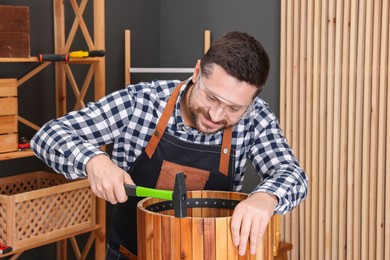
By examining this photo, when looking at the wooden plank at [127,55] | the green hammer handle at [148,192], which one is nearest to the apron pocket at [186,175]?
the green hammer handle at [148,192]

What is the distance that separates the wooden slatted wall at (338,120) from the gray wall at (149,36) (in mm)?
253

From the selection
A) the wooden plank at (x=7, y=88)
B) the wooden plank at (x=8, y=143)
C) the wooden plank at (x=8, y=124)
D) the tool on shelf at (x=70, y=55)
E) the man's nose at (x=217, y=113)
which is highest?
the tool on shelf at (x=70, y=55)

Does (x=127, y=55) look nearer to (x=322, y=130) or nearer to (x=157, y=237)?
(x=322, y=130)

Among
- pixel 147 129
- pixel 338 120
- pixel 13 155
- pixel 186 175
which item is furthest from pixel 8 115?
pixel 338 120

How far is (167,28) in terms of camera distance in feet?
15.1

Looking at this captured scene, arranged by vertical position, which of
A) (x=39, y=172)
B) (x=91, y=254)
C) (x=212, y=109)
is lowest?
(x=91, y=254)

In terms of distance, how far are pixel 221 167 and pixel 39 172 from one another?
68.3 inches

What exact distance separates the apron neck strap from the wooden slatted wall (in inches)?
63.0

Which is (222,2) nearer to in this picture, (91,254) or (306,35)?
(306,35)

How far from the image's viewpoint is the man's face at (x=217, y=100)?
6.08ft

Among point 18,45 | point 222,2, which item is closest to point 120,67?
point 222,2

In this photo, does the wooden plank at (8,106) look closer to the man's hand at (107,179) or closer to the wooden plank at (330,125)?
the man's hand at (107,179)

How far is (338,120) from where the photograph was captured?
3.70 m

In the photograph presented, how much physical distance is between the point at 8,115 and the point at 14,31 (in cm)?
41
